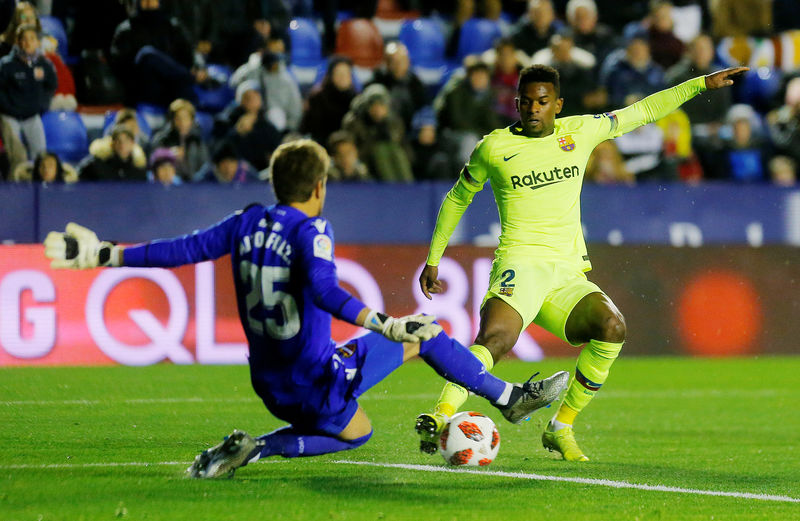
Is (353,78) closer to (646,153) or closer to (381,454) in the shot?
(646,153)

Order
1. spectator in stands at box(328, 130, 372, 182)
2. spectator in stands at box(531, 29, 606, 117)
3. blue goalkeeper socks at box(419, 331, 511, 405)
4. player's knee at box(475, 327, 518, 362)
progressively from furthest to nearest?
spectator in stands at box(531, 29, 606, 117) < spectator in stands at box(328, 130, 372, 182) < player's knee at box(475, 327, 518, 362) < blue goalkeeper socks at box(419, 331, 511, 405)

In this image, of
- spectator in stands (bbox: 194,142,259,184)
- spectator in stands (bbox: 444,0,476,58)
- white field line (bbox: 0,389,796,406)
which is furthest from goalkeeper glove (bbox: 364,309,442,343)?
spectator in stands (bbox: 444,0,476,58)

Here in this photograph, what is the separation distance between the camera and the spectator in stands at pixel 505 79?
15258 mm

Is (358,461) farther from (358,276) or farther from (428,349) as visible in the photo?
(358,276)

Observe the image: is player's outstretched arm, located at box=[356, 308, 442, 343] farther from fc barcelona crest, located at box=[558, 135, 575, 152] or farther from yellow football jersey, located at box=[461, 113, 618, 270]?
fc barcelona crest, located at box=[558, 135, 575, 152]

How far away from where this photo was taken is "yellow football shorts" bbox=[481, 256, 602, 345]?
716cm

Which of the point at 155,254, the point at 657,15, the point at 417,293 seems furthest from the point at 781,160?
the point at 155,254

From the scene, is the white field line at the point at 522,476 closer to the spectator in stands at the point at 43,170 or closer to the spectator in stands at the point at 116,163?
the spectator in stands at the point at 43,170

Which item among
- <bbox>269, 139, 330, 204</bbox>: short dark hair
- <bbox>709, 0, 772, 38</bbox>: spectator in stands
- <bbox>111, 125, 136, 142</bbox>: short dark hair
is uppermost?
<bbox>709, 0, 772, 38</bbox>: spectator in stands

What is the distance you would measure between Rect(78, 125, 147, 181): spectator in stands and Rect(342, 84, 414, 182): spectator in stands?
7.46 ft

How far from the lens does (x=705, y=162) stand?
15.6m

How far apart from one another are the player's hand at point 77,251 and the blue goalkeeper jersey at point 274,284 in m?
0.10

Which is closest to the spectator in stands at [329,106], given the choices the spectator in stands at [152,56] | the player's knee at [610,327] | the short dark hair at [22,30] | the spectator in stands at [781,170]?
the spectator in stands at [152,56]

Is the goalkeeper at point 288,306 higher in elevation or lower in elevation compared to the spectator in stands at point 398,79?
lower
